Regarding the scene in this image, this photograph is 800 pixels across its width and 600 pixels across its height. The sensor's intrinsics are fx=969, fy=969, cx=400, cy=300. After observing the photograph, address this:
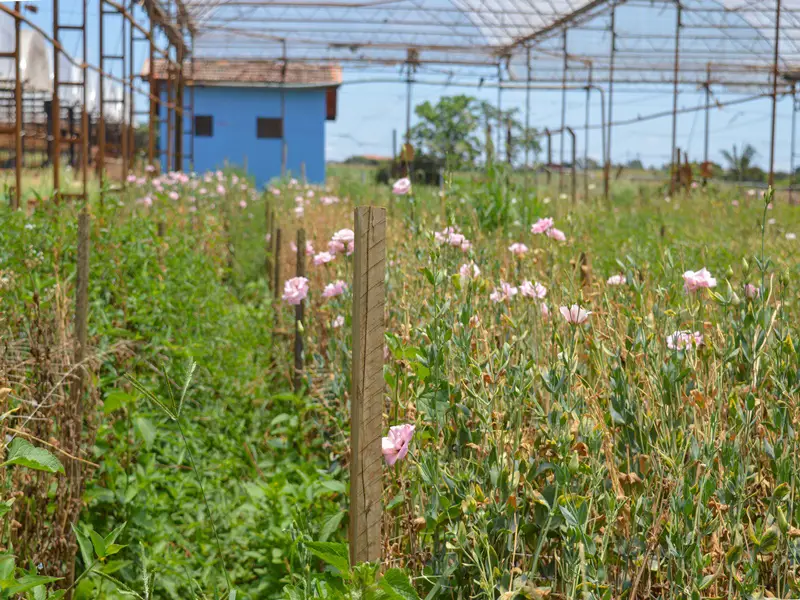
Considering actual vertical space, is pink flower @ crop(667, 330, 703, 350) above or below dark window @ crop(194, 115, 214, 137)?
below

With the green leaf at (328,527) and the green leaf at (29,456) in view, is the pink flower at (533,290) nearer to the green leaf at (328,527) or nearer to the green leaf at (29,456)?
the green leaf at (328,527)

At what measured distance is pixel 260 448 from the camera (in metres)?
4.03

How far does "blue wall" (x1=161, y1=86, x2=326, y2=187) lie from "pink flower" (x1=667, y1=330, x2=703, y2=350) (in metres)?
21.9

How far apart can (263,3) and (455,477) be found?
672 inches

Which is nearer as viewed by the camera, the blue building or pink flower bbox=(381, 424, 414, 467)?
pink flower bbox=(381, 424, 414, 467)

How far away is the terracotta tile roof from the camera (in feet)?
73.7

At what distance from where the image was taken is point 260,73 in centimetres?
2273

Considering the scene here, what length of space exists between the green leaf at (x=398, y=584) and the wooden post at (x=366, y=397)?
149mm

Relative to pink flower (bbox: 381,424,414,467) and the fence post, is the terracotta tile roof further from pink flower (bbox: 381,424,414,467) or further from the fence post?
pink flower (bbox: 381,424,414,467)

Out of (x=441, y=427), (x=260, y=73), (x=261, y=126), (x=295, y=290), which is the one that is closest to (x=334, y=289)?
(x=295, y=290)

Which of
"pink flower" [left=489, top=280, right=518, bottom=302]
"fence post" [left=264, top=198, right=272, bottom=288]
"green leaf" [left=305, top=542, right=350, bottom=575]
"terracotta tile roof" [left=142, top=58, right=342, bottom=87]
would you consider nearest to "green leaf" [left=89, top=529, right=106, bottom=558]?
"green leaf" [left=305, top=542, right=350, bottom=575]

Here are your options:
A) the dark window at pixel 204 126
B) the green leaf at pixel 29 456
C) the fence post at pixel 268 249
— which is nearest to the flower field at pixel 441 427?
the green leaf at pixel 29 456

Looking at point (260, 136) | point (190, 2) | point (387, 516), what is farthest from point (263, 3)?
point (387, 516)

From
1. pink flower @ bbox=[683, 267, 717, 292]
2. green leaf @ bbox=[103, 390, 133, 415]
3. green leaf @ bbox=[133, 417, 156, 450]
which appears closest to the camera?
pink flower @ bbox=[683, 267, 717, 292]
